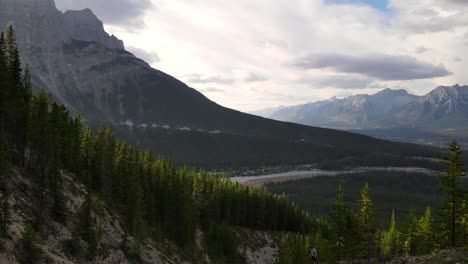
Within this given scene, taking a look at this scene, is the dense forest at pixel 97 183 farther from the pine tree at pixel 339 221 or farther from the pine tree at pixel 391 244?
the pine tree at pixel 391 244

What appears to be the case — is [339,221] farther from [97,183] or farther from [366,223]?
[97,183]

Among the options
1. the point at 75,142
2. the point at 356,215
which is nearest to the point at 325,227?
the point at 356,215

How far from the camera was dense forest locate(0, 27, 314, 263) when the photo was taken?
4134 centimetres

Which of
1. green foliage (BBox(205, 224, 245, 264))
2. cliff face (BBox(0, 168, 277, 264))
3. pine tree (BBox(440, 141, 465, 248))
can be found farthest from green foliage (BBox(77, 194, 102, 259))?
green foliage (BBox(205, 224, 245, 264))

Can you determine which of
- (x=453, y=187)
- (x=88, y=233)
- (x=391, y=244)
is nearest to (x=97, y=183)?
(x=88, y=233)

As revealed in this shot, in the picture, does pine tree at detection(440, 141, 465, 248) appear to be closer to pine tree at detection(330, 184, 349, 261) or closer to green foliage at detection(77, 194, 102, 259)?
pine tree at detection(330, 184, 349, 261)

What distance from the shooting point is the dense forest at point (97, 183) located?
1628 inches

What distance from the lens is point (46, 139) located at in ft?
166

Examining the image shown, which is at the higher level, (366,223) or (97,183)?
(97,183)

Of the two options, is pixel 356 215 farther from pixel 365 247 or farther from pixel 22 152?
pixel 22 152

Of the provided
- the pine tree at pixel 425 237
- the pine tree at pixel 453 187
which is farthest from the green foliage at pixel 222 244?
the pine tree at pixel 453 187

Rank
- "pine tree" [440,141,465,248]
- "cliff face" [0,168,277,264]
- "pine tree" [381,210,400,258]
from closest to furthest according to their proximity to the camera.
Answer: "cliff face" [0,168,277,264]
"pine tree" [440,141,465,248]
"pine tree" [381,210,400,258]

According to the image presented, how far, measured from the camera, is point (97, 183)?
76.2m

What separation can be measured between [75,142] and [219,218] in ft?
187
